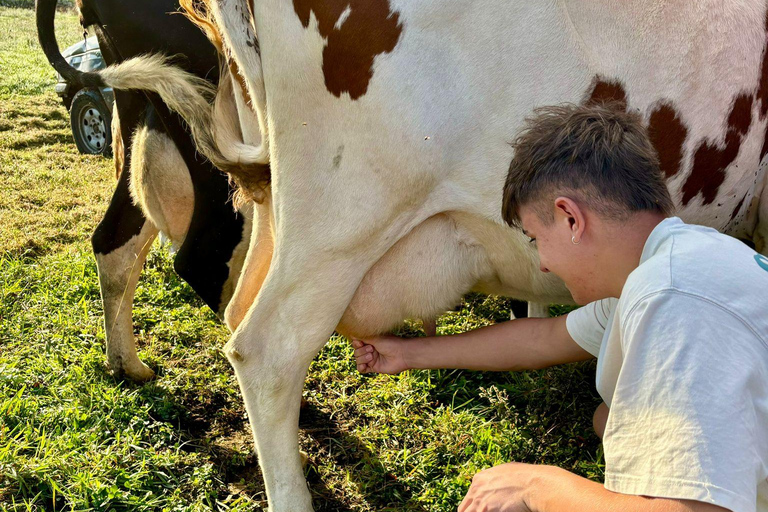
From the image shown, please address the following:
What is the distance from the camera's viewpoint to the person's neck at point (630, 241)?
1.24 m

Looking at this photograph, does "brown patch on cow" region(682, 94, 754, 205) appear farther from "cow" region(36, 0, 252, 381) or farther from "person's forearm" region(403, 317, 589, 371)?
"cow" region(36, 0, 252, 381)

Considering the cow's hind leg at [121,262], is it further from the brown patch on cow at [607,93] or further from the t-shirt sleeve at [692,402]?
the t-shirt sleeve at [692,402]

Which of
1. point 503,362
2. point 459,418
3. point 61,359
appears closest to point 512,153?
point 503,362

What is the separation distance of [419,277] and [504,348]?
13.6 inches

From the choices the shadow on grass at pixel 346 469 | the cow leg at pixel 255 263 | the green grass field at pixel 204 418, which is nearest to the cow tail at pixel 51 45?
the cow leg at pixel 255 263

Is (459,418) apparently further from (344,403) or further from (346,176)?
(346,176)

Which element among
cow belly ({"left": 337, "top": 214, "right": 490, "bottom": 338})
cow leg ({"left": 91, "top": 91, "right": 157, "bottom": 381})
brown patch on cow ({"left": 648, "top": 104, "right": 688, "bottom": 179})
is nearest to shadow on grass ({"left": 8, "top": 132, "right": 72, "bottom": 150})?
cow leg ({"left": 91, "top": 91, "right": 157, "bottom": 381})

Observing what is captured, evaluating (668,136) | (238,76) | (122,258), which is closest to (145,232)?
(122,258)

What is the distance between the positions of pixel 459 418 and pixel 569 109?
163cm

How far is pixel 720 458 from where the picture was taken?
0.96 meters

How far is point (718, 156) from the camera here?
6.65 feet

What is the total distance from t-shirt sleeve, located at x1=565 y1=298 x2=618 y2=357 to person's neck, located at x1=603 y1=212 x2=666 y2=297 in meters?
0.56

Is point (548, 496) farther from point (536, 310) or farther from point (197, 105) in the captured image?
point (536, 310)

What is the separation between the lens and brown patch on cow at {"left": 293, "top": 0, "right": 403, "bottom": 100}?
5.71ft
